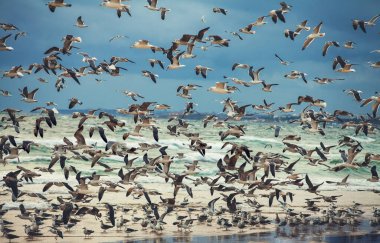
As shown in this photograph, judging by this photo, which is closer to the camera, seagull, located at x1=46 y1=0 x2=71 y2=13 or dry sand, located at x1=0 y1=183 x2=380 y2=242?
dry sand, located at x1=0 y1=183 x2=380 y2=242

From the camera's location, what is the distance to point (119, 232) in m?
19.2

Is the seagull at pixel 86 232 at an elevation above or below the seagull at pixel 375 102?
below

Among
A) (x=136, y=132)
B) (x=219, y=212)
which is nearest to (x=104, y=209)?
(x=136, y=132)

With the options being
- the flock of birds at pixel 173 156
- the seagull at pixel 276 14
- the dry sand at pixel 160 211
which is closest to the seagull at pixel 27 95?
the flock of birds at pixel 173 156

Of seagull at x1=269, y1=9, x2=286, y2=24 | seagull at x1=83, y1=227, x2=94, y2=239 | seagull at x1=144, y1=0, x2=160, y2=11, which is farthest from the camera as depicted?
seagull at x1=144, y1=0, x2=160, y2=11

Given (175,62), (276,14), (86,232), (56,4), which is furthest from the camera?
(276,14)

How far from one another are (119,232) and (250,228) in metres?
4.44

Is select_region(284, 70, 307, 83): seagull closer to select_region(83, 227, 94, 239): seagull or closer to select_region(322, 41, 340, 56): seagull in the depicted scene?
select_region(322, 41, 340, 56): seagull

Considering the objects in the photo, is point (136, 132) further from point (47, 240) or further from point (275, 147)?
point (275, 147)

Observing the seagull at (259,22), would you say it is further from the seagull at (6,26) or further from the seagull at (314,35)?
the seagull at (6,26)

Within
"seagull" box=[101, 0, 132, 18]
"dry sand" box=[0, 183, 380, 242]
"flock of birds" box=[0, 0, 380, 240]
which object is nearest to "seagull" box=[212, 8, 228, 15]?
"flock of birds" box=[0, 0, 380, 240]

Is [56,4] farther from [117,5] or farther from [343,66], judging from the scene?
[343,66]

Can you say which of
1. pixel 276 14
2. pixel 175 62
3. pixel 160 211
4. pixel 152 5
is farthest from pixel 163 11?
pixel 160 211

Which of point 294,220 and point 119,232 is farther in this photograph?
point 294,220
